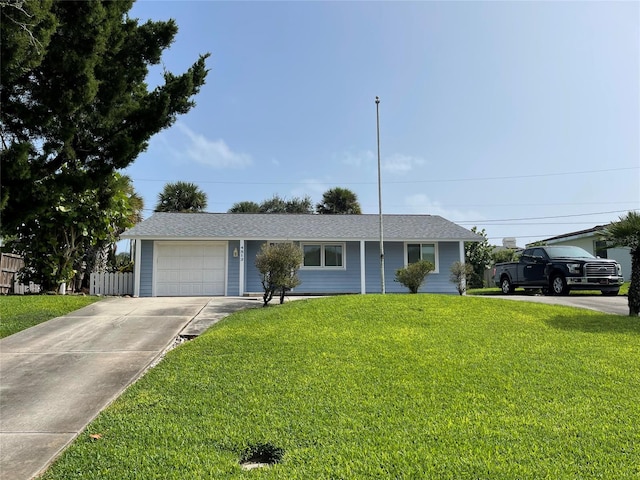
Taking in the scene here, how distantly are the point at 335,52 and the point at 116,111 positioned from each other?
8.42m

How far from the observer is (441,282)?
18.4m

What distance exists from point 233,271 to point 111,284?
4586 millimetres

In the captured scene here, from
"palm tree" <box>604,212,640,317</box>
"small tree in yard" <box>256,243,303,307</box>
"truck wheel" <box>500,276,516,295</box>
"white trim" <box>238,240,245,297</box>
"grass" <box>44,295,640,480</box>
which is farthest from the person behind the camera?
"truck wheel" <box>500,276,516,295</box>

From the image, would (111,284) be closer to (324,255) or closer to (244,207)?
(324,255)

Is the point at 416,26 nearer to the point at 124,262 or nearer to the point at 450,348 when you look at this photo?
the point at 450,348

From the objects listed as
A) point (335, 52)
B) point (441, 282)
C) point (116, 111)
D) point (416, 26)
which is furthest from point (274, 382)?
point (441, 282)

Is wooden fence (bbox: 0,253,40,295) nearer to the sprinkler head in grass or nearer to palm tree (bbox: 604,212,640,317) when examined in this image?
the sprinkler head in grass

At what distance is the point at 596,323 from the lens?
826 cm

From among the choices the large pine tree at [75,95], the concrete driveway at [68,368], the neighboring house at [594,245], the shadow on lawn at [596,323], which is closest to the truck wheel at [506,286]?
the neighboring house at [594,245]

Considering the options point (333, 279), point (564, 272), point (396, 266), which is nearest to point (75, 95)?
point (333, 279)

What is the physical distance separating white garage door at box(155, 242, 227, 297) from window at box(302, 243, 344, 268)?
3473 mm

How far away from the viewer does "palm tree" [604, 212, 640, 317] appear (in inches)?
355

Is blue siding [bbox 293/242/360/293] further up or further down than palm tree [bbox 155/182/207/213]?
further down

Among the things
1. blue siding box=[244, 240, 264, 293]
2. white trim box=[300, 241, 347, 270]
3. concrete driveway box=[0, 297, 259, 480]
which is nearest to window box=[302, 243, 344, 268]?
white trim box=[300, 241, 347, 270]
